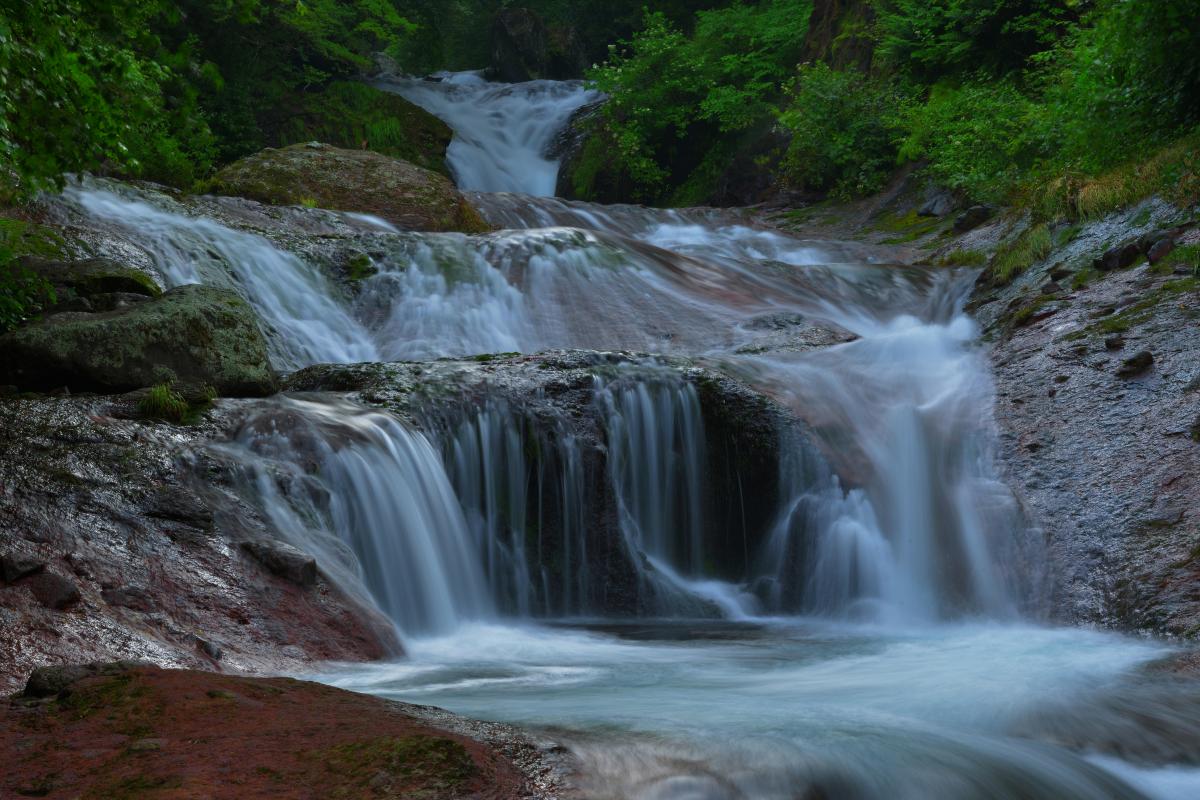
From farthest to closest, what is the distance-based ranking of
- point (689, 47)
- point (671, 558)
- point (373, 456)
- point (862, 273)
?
1. point (689, 47)
2. point (862, 273)
3. point (671, 558)
4. point (373, 456)

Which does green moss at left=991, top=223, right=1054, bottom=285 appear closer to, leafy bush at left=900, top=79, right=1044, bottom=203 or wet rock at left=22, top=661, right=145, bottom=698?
leafy bush at left=900, top=79, right=1044, bottom=203

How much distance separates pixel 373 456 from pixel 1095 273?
6.90 metres

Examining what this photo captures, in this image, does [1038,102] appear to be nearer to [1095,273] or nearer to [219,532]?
[1095,273]

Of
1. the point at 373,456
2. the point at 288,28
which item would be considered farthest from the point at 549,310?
the point at 288,28

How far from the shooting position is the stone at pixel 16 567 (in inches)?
167

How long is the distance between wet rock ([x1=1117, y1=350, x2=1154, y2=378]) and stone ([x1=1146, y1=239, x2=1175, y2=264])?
62.4 inches

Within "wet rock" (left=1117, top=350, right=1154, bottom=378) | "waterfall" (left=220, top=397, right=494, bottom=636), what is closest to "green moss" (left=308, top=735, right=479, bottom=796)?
"waterfall" (left=220, top=397, right=494, bottom=636)

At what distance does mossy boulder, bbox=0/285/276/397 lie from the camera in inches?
253

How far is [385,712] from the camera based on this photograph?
3.33m

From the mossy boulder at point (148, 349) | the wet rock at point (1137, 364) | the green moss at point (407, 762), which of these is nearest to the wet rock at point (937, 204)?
the wet rock at point (1137, 364)

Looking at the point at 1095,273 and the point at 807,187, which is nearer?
the point at 1095,273

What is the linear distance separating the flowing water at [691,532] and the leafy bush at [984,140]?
2244mm

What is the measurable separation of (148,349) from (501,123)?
23.1 metres

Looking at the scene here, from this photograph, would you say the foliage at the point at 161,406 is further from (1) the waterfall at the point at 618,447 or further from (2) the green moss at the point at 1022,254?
(2) the green moss at the point at 1022,254
